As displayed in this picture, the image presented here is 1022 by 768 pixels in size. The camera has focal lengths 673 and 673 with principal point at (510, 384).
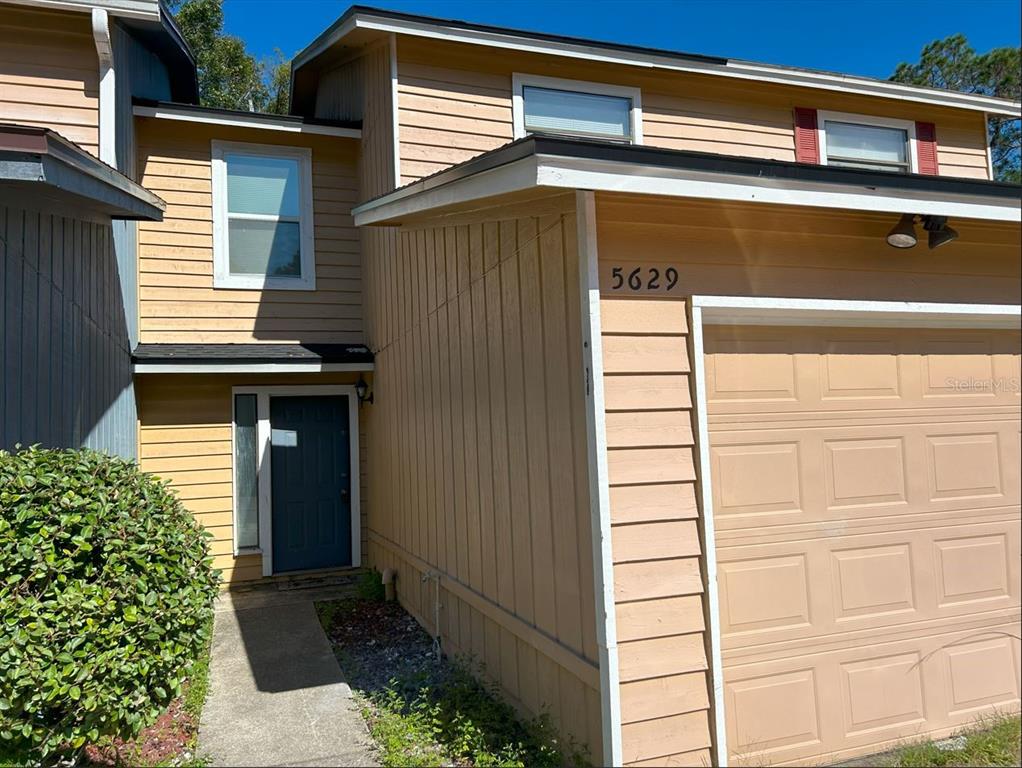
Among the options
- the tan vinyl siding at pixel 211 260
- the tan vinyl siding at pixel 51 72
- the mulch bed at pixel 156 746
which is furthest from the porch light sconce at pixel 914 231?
the tan vinyl siding at pixel 51 72

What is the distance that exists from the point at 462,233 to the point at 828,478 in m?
2.81

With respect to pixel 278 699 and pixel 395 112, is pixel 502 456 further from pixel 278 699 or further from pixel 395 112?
pixel 395 112

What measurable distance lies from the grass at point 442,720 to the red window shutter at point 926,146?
7982 mm

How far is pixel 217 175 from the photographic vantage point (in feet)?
24.6

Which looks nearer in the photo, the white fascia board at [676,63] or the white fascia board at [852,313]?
the white fascia board at [852,313]

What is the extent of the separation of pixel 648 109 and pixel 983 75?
49.0ft

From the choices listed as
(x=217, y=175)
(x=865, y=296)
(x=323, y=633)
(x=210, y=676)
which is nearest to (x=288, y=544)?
(x=323, y=633)

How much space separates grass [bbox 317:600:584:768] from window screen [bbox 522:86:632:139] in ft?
17.0

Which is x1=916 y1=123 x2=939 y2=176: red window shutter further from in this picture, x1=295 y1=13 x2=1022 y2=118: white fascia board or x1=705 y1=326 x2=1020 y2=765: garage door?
x1=705 y1=326 x2=1020 y2=765: garage door

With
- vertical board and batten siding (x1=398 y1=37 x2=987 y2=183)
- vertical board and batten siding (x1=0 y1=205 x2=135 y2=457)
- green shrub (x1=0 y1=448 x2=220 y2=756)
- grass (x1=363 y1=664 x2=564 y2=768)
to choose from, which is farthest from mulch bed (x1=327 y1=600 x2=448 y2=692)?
vertical board and batten siding (x1=398 y1=37 x2=987 y2=183)

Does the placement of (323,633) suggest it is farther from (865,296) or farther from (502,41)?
(502,41)

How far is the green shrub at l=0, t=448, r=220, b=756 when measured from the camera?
2797 millimetres

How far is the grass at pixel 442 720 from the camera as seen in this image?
352 cm

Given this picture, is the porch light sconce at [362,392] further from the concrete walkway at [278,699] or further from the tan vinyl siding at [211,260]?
the concrete walkway at [278,699]
